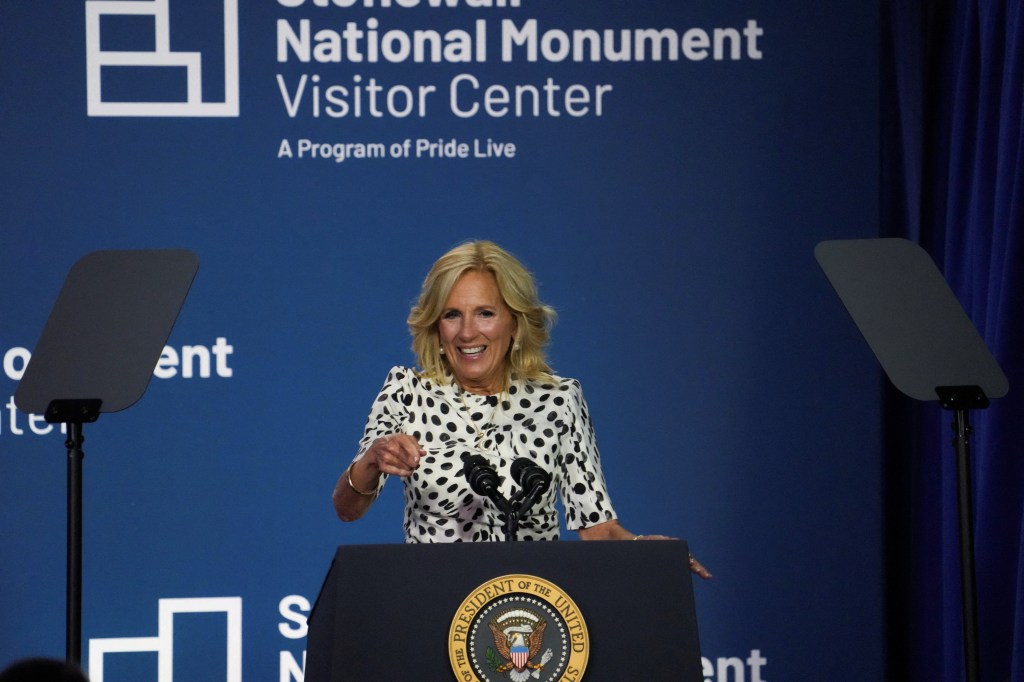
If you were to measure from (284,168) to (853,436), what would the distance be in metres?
2.09

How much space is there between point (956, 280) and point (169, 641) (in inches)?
108

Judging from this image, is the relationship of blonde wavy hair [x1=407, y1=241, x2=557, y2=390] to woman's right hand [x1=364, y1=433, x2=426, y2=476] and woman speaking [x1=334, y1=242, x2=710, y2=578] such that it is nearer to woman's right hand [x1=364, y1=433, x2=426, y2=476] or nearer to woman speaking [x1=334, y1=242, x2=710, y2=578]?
woman speaking [x1=334, y1=242, x2=710, y2=578]

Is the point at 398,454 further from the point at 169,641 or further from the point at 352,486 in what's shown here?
the point at 169,641

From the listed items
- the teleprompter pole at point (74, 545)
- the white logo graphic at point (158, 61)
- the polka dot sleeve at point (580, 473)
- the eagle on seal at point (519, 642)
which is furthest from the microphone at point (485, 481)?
the white logo graphic at point (158, 61)

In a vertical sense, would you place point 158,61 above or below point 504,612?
above

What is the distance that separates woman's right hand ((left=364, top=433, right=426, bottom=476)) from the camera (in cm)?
219

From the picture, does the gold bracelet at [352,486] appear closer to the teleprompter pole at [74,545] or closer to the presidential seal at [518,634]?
the teleprompter pole at [74,545]

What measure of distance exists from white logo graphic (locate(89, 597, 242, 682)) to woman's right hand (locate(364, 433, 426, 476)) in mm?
1886

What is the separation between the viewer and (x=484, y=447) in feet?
9.18

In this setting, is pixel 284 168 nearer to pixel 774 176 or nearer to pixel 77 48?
pixel 77 48

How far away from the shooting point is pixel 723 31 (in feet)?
13.4

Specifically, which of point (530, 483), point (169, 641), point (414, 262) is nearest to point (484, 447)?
point (530, 483)

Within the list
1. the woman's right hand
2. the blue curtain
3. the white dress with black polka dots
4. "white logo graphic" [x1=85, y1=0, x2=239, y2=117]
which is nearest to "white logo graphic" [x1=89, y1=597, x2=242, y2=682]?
the white dress with black polka dots

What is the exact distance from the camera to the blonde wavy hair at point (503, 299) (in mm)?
2863
